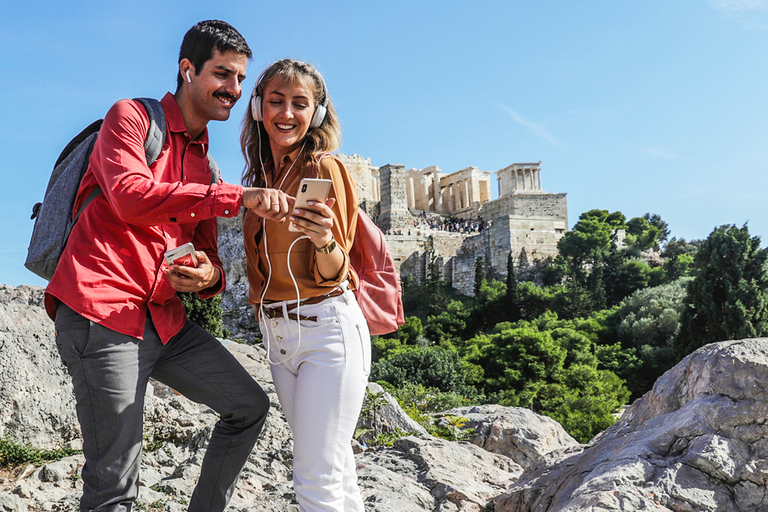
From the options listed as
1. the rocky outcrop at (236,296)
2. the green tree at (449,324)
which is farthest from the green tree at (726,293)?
the rocky outcrop at (236,296)

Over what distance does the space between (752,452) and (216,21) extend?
212 cm

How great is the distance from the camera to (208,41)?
1790mm

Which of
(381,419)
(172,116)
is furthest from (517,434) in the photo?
(172,116)

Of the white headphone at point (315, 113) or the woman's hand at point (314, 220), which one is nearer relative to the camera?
the woman's hand at point (314, 220)

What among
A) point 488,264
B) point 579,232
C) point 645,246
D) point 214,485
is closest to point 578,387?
point 214,485

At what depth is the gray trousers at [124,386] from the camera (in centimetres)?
155

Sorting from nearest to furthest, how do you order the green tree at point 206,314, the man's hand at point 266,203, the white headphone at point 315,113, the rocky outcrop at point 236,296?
the man's hand at point 266,203 < the white headphone at point 315,113 < the green tree at point 206,314 < the rocky outcrop at point 236,296

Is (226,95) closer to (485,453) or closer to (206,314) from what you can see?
(485,453)

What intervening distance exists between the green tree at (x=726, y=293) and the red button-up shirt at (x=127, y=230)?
1566 centimetres

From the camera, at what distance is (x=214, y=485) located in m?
1.86

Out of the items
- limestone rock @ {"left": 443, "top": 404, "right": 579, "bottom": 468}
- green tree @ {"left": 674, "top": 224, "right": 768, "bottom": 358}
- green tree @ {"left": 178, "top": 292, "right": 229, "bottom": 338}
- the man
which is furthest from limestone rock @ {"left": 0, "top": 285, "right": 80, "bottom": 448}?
green tree @ {"left": 674, "top": 224, "right": 768, "bottom": 358}

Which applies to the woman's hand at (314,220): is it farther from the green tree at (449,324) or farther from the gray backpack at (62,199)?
the green tree at (449,324)

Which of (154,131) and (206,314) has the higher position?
(154,131)

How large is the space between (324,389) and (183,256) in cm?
55
